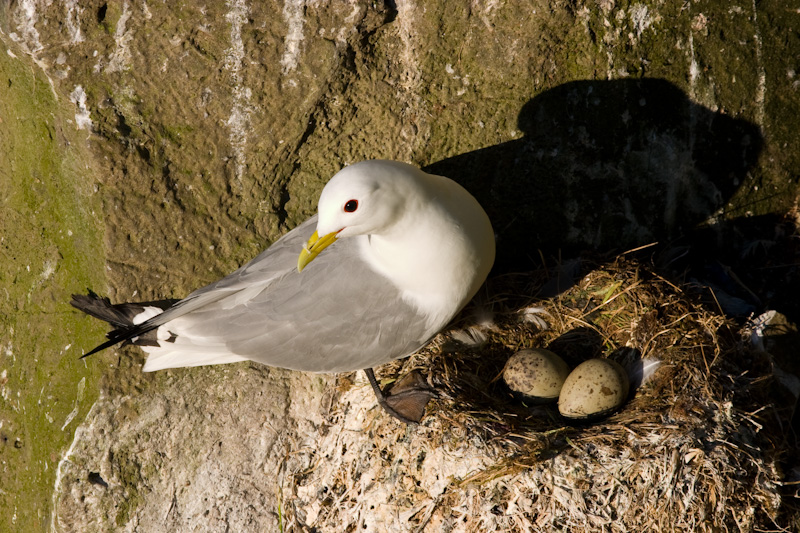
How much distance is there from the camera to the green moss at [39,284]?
3105mm

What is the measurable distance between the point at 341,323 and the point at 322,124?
1073 mm

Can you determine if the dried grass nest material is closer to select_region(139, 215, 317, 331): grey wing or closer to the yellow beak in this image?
select_region(139, 215, 317, 331): grey wing

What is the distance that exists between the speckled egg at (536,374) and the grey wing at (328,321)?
434mm

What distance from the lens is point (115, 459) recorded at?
307 centimetres

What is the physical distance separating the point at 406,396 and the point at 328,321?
20.0 inches

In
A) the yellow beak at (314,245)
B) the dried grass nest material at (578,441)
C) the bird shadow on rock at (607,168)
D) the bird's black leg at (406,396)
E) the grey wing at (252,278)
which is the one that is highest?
the yellow beak at (314,245)

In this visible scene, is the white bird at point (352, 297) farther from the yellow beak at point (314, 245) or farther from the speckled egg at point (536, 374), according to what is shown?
the speckled egg at point (536, 374)

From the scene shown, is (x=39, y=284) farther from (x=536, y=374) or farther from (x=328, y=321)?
(x=536, y=374)

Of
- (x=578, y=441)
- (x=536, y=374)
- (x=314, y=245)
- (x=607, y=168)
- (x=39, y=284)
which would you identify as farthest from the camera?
(x=39, y=284)

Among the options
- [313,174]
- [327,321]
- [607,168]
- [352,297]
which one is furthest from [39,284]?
[607,168]

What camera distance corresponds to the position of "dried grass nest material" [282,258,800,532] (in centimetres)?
240

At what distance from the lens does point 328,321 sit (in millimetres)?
2699

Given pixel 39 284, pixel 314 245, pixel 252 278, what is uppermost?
pixel 39 284

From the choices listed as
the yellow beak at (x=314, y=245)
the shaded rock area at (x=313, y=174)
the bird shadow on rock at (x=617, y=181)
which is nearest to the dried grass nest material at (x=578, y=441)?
the shaded rock area at (x=313, y=174)
